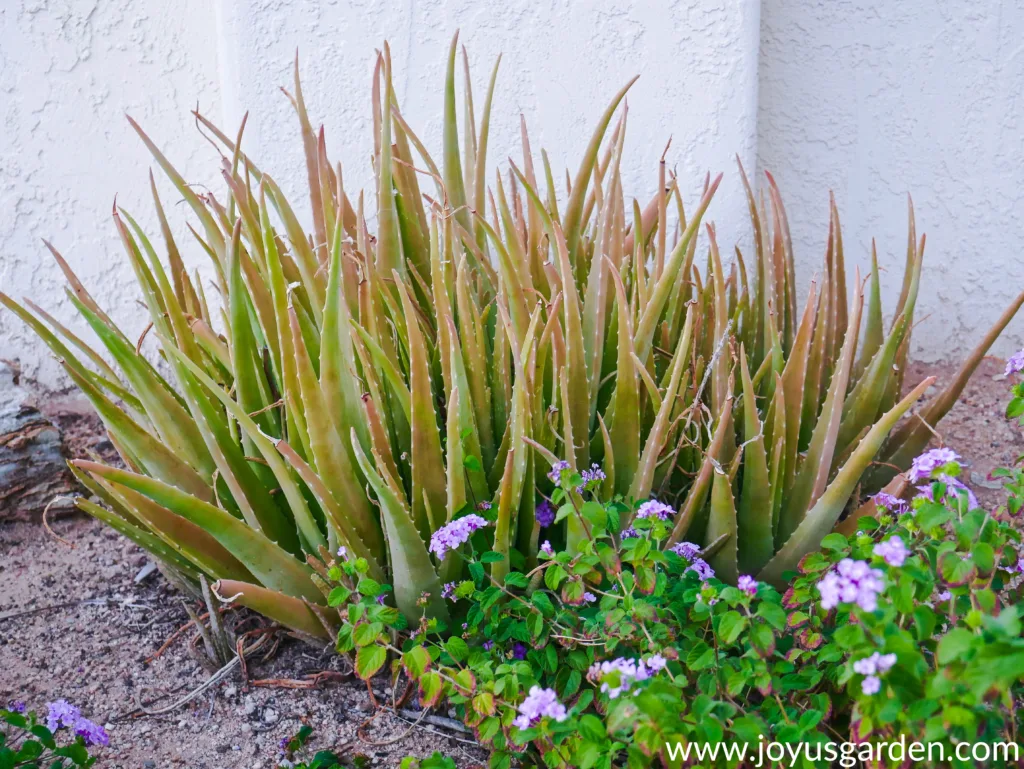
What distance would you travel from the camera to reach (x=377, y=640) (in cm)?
103

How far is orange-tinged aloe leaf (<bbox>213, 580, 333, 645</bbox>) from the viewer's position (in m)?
1.02

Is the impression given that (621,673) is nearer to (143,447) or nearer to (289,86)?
(143,447)

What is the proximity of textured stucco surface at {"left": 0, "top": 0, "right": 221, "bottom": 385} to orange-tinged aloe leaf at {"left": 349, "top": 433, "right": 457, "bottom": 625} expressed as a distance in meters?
1.28

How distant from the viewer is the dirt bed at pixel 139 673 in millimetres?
1089

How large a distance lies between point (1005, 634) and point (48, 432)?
1.68m

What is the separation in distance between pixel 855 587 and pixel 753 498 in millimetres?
424

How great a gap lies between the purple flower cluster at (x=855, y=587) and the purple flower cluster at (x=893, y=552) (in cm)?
2

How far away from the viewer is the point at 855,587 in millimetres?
734

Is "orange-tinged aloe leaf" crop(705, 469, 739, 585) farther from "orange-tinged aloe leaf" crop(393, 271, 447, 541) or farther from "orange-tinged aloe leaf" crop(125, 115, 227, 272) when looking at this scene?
"orange-tinged aloe leaf" crop(125, 115, 227, 272)

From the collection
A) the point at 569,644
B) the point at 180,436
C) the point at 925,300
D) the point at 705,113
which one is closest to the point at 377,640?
the point at 569,644

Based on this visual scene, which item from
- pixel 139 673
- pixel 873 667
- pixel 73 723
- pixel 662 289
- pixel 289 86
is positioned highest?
pixel 289 86

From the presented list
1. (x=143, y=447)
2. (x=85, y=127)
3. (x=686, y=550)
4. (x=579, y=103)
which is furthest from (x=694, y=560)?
(x=85, y=127)

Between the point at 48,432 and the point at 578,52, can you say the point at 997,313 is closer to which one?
the point at 578,52

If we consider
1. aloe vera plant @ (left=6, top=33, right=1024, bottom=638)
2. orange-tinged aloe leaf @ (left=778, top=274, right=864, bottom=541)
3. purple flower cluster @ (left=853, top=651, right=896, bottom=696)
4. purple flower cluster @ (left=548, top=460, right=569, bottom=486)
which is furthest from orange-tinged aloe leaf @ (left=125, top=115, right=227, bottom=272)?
purple flower cluster @ (left=853, top=651, right=896, bottom=696)
